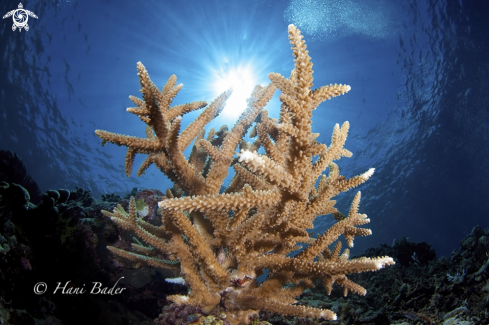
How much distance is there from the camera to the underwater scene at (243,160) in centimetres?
220

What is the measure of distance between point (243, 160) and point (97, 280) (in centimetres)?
422

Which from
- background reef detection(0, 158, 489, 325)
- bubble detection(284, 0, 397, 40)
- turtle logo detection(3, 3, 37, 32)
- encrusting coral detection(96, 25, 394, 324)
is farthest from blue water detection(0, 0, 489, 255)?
encrusting coral detection(96, 25, 394, 324)

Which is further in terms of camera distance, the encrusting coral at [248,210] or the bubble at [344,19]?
the bubble at [344,19]

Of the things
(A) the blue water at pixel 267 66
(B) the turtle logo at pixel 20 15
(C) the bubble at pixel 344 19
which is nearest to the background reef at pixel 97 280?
(A) the blue water at pixel 267 66

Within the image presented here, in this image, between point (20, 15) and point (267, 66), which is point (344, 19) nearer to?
point (267, 66)

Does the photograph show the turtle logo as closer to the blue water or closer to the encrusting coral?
the blue water

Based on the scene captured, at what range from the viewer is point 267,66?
16984 millimetres

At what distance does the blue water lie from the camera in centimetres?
1605

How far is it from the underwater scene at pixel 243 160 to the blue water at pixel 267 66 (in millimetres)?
142

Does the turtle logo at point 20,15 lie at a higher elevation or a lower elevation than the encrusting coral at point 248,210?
higher

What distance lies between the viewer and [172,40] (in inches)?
650

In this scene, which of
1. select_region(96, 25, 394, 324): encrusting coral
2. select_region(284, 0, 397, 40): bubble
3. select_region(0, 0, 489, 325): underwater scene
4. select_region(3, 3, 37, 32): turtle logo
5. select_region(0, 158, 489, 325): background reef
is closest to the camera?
select_region(96, 25, 394, 324): encrusting coral

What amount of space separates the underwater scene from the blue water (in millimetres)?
142

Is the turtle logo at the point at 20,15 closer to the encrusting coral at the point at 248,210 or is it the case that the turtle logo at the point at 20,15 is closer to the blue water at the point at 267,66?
the blue water at the point at 267,66
